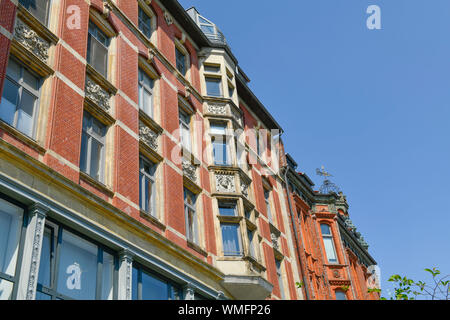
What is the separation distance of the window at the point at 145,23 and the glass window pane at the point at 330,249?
19.1 metres

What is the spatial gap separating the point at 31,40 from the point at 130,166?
4.63 m

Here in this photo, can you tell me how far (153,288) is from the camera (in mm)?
14617

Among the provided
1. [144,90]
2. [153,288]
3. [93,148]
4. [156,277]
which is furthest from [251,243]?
[93,148]

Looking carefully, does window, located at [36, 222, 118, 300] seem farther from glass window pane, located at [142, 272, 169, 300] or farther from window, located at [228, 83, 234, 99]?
window, located at [228, 83, 234, 99]

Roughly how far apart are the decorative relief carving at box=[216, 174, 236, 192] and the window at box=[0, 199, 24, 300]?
10526 mm

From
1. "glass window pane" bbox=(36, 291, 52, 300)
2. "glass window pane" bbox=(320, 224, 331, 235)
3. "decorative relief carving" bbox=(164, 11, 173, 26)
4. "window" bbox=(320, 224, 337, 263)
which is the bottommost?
Answer: "glass window pane" bbox=(36, 291, 52, 300)

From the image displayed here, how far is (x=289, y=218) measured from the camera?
1119 inches

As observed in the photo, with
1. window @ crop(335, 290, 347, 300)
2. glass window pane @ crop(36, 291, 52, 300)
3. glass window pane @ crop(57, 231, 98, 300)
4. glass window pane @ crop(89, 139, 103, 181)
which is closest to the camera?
glass window pane @ crop(36, 291, 52, 300)

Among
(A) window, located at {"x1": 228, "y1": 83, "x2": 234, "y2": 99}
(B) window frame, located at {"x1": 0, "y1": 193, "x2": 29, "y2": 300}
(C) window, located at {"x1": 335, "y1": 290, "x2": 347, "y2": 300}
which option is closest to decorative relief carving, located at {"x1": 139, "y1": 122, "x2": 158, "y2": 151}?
(B) window frame, located at {"x1": 0, "y1": 193, "x2": 29, "y2": 300}

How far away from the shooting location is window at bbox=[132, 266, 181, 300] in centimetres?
1386

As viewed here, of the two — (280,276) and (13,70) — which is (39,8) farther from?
(280,276)
